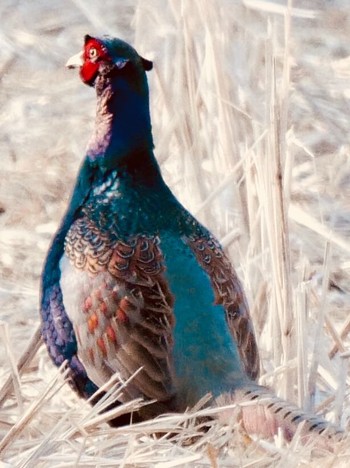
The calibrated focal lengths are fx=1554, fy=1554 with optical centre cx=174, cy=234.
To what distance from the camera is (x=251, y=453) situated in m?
2.89

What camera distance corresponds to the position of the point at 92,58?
3.16 meters

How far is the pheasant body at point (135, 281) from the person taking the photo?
10.3ft

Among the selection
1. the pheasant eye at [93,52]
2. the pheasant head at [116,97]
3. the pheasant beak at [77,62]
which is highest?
the pheasant eye at [93,52]

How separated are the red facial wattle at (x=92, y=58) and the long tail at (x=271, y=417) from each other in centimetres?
71

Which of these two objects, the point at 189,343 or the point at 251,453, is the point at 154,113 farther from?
→ the point at 251,453

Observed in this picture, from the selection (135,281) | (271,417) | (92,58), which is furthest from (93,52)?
(271,417)

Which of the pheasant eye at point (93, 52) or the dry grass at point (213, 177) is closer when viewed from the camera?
the dry grass at point (213, 177)

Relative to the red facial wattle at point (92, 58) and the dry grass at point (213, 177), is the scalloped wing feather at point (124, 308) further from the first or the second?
the red facial wattle at point (92, 58)

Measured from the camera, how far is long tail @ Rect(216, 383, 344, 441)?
2832 mm

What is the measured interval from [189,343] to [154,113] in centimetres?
143

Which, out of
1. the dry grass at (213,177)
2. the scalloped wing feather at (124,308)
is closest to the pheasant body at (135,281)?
the scalloped wing feather at (124,308)

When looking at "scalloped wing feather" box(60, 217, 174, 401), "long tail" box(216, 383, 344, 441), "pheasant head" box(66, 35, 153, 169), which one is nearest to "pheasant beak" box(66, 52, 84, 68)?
"pheasant head" box(66, 35, 153, 169)

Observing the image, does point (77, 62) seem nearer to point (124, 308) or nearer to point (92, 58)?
point (92, 58)

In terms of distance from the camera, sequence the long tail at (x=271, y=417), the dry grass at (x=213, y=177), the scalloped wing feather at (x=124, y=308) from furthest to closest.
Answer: the scalloped wing feather at (x=124, y=308) → the dry grass at (x=213, y=177) → the long tail at (x=271, y=417)
